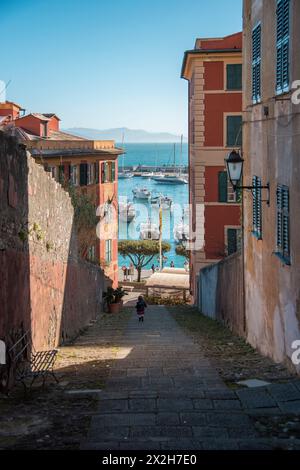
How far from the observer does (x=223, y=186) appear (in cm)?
3544

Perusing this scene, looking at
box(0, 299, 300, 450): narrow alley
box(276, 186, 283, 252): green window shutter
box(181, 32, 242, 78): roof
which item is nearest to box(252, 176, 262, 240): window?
box(276, 186, 283, 252): green window shutter

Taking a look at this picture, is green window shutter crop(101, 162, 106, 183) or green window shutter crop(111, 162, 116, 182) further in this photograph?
green window shutter crop(111, 162, 116, 182)

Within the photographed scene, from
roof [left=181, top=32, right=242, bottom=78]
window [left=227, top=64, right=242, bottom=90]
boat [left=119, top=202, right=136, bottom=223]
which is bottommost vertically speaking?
boat [left=119, top=202, right=136, bottom=223]

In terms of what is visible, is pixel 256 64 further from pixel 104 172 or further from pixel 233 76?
pixel 104 172

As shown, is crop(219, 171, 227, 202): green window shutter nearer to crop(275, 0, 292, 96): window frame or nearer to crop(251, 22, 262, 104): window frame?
crop(251, 22, 262, 104): window frame

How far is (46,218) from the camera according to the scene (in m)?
15.3

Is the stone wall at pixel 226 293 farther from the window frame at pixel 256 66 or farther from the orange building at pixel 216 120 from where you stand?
the orange building at pixel 216 120

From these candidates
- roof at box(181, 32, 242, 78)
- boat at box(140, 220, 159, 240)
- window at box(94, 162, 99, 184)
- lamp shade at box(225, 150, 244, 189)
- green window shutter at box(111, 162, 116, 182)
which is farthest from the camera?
boat at box(140, 220, 159, 240)

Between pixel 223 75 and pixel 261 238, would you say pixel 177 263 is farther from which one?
pixel 261 238

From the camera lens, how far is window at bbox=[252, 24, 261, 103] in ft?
47.3

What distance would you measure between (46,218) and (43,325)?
241 cm

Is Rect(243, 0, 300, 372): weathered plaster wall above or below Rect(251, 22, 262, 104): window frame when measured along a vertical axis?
below

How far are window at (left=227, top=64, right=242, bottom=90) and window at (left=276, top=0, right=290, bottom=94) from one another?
23.4 metres

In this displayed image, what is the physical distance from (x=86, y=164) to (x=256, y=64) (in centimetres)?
2945
